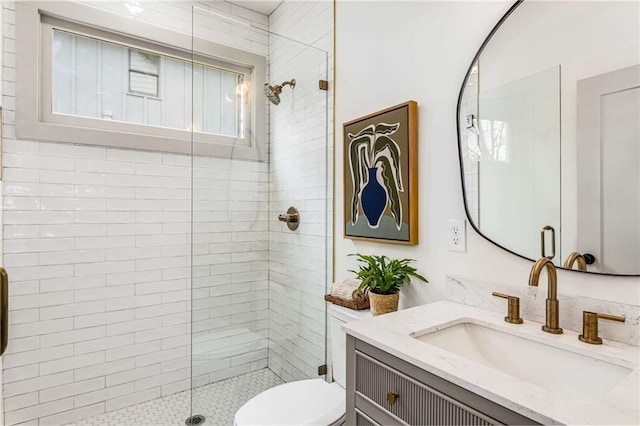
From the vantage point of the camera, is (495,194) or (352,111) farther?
(352,111)

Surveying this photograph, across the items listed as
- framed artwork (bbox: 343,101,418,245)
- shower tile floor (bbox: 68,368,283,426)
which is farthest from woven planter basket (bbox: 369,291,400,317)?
shower tile floor (bbox: 68,368,283,426)

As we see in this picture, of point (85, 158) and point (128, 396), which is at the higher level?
point (85, 158)

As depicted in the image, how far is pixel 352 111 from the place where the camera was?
6.60 feet

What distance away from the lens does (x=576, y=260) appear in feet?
3.55

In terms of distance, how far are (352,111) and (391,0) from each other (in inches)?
22.1

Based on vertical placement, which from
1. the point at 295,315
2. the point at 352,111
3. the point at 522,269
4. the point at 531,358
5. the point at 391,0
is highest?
the point at 391,0

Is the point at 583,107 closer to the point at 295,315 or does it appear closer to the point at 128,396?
the point at 295,315

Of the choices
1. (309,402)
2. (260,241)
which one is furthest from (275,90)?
(309,402)

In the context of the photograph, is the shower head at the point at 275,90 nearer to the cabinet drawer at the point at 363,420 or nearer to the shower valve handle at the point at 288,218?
the shower valve handle at the point at 288,218

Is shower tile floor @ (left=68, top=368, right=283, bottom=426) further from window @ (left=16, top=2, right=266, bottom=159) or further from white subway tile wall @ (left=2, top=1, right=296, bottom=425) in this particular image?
window @ (left=16, top=2, right=266, bottom=159)

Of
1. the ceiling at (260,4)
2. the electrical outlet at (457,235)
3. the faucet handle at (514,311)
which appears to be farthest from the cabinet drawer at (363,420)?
the ceiling at (260,4)

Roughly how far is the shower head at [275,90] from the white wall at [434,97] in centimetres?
53

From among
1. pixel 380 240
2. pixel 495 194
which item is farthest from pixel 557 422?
pixel 380 240

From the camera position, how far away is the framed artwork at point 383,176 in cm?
159
